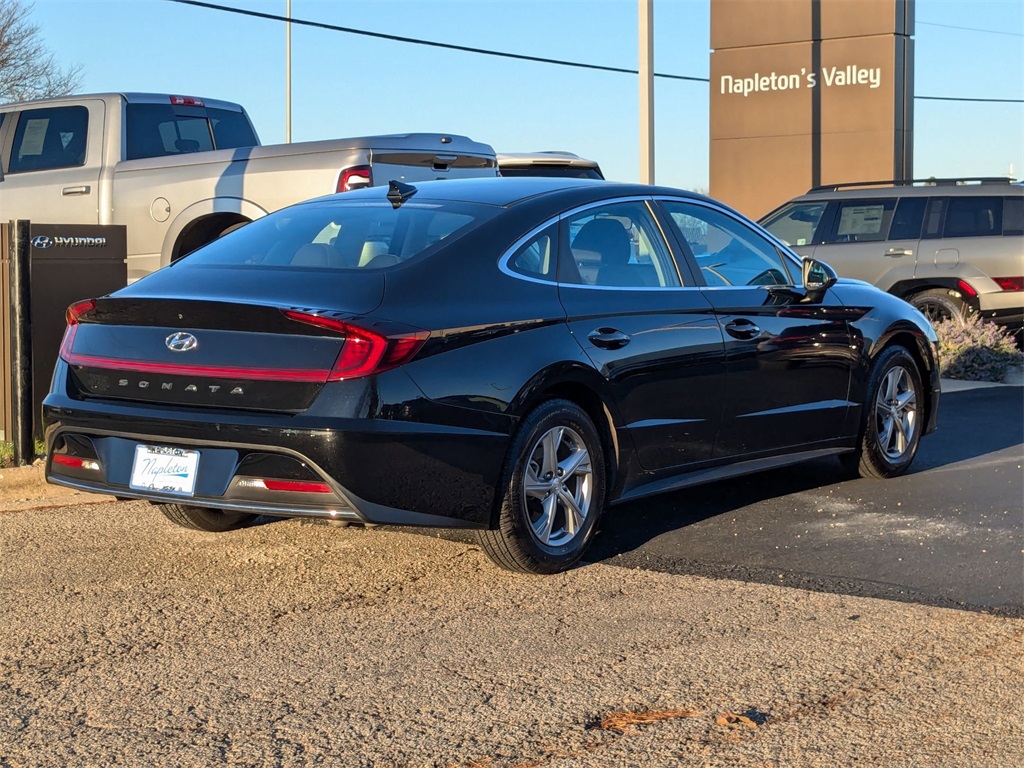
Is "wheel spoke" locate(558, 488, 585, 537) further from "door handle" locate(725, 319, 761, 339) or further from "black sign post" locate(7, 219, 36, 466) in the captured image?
"black sign post" locate(7, 219, 36, 466)

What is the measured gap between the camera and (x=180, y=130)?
12.9m

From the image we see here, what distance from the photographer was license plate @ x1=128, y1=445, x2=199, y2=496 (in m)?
5.28

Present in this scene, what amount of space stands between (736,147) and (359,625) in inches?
840

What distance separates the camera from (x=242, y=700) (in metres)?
4.19

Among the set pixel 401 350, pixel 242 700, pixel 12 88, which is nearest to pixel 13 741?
pixel 242 700

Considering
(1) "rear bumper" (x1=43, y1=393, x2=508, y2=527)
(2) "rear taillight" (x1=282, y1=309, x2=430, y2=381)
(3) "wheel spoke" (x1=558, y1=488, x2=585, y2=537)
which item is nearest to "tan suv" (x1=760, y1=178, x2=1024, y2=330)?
(3) "wheel spoke" (x1=558, y1=488, x2=585, y2=537)

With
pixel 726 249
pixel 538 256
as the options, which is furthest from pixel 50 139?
pixel 538 256

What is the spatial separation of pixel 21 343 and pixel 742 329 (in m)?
4.16

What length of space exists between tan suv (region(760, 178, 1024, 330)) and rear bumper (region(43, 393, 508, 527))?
1087cm

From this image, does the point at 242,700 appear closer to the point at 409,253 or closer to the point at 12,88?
Answer: the point at 409,253

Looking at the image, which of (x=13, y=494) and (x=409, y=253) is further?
(x=13, y=494)

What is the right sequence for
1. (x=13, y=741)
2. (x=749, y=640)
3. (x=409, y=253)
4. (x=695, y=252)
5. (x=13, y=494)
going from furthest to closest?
(x=13, y=494), (x=695, y=252), (x=409, y=253), (x=749, y=640), (x=13, y=741)

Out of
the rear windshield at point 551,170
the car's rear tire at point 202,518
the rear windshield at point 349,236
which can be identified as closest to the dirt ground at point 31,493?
the car's rear tire at point 202,518

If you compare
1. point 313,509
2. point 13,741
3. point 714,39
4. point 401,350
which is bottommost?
point 13,741
